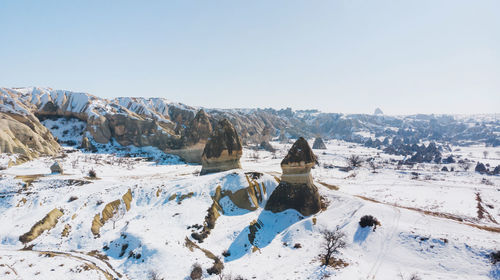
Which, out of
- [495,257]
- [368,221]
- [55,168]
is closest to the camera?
[495,257]

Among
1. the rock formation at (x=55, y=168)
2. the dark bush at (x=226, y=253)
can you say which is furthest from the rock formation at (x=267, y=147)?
the dark bush at (x=226, y=253)

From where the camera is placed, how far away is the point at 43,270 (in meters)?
20.4

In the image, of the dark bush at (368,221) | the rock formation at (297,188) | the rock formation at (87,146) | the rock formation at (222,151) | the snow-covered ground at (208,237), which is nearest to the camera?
the snow-covered ground at (208,237)

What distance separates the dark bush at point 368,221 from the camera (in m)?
29.1

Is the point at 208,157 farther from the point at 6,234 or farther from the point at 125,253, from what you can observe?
the point at 6,234

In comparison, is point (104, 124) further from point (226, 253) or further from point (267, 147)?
point (226, 253)

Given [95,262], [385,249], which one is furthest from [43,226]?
[385,249]

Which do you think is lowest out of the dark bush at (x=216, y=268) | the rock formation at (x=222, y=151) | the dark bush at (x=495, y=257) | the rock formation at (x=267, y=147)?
the rock formation at (x=267, y=147)

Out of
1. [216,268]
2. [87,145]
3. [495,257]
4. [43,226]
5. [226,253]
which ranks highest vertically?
[87,145]

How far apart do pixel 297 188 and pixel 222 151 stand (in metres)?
18.9

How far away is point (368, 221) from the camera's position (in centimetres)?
2934

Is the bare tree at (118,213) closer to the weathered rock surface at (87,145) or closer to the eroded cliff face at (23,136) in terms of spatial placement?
the eroded cliff face at (23,136)

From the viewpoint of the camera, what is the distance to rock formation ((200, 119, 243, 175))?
4869 centimetres

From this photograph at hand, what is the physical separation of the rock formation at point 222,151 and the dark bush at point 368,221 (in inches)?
1061
